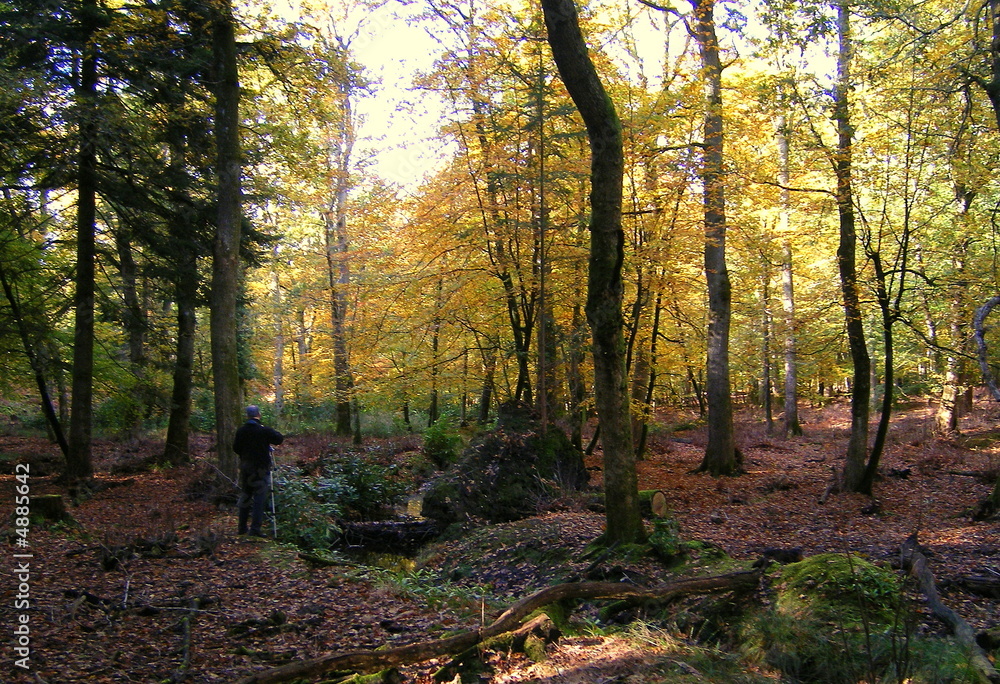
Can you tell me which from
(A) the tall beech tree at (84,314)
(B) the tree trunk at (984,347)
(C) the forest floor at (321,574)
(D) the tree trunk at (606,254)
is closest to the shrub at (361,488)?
(C) the forest floor at (321,574)

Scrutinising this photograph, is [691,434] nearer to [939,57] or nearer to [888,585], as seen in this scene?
[939,57]

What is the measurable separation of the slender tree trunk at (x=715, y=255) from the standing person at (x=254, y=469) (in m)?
9.55

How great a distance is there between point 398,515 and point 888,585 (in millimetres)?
8744

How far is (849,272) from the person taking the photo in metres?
11.2

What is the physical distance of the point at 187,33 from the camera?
11148 mm

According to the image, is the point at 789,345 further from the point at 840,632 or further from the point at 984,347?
the point at 840,632

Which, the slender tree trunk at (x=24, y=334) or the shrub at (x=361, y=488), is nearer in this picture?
the slender tree trunk at (x=24, y=334)

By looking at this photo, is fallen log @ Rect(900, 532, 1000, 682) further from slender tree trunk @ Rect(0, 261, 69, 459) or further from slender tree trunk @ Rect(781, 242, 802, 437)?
slender tree trunk @ Rect(0, 261, 69, 459)

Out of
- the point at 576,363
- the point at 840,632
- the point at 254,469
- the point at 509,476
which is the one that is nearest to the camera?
the point at 840,632

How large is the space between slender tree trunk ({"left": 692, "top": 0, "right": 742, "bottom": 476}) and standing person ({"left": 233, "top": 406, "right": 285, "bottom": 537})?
955 cm

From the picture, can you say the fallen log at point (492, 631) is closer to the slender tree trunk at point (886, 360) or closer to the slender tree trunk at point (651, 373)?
the slender tree trunk at point (886, 360)

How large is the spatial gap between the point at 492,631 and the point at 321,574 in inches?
138

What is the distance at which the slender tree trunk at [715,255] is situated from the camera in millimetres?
13031

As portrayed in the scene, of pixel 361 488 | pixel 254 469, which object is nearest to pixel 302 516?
pixel 254 469
